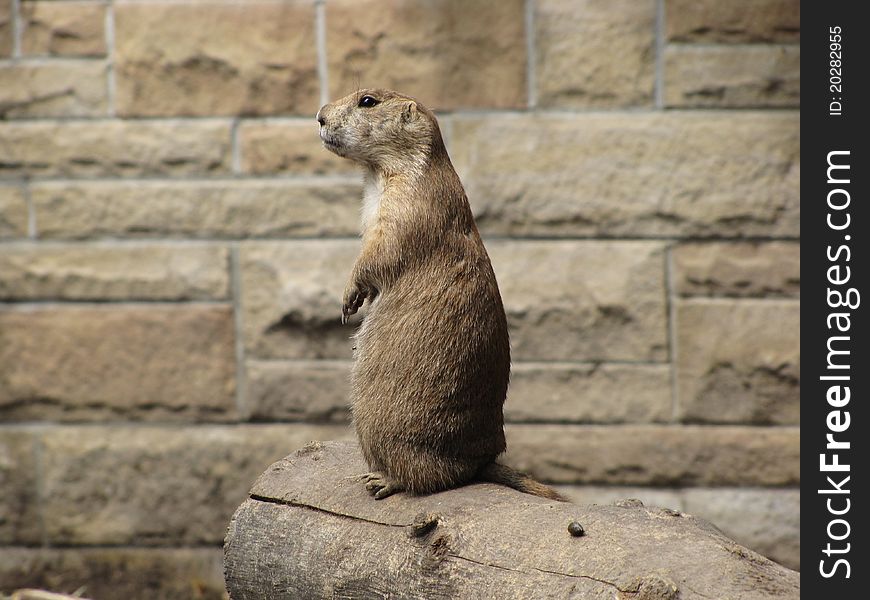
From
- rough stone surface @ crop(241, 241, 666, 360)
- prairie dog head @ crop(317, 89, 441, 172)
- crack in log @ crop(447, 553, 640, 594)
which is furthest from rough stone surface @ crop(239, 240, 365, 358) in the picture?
crack in log @ crop(447, 553, 640, 594)

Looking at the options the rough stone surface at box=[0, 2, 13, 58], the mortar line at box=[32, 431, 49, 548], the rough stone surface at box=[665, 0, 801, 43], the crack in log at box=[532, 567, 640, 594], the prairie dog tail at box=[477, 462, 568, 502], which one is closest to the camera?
the crack in log at box=[532, 567, 640, 594]

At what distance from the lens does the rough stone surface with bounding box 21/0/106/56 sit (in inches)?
145

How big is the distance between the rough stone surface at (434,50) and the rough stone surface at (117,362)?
98cm

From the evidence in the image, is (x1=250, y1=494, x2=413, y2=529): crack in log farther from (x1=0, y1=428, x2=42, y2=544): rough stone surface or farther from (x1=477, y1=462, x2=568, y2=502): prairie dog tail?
(x1=0, y1=428, x2=42, y2=544): rough stone surface

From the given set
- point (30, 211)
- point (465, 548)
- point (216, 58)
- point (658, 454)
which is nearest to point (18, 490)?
point (30, 211)

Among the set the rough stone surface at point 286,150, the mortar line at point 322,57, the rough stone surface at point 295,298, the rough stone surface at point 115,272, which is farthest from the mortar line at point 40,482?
the mortar line at point 322,57

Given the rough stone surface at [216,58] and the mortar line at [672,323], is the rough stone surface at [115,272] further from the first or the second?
the mortar line at [672,323]

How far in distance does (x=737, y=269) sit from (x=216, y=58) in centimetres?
192

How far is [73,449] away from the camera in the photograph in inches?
149

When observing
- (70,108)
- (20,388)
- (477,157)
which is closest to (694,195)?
(477,157)

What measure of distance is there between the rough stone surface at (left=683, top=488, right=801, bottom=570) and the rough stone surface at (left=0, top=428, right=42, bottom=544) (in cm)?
233

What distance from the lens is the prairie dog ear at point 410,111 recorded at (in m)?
2.20

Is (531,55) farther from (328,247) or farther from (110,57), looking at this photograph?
(110,57)

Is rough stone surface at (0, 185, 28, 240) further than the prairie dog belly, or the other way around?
rough stone surface at (0, 185, 28, 240)
